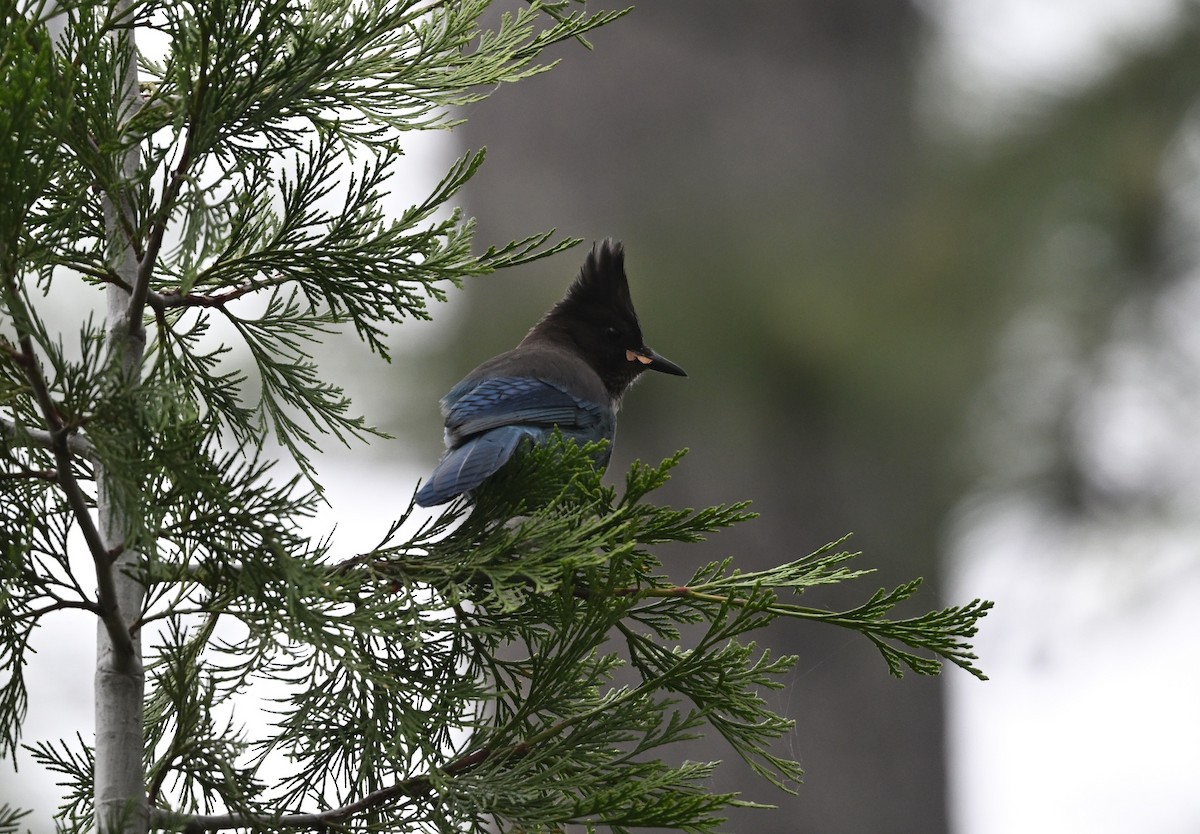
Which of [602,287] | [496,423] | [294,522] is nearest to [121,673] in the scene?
[294,522]

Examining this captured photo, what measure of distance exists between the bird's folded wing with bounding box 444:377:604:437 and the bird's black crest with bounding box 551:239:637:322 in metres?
0.43

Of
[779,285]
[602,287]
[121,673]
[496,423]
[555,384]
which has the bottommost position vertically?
[121,673]

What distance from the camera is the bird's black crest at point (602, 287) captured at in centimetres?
321

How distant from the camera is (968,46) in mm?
4758

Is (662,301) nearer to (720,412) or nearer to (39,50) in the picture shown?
(720,412)

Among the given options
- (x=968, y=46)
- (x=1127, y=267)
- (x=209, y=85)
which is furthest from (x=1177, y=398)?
(x=209, y=85)

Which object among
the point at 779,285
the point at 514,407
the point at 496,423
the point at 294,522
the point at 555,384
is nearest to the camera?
the point at 294,522

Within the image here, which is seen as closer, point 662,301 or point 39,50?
point 39,50

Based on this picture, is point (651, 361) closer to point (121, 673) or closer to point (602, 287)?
point (602, 287)

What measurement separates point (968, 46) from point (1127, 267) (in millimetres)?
947

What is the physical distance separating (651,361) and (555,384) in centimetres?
61

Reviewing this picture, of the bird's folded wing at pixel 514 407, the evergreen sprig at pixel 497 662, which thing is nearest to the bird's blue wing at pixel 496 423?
the bird's folded wing at pixel 514 407

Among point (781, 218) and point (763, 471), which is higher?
point (781, 218)

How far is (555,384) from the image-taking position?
2.79m
